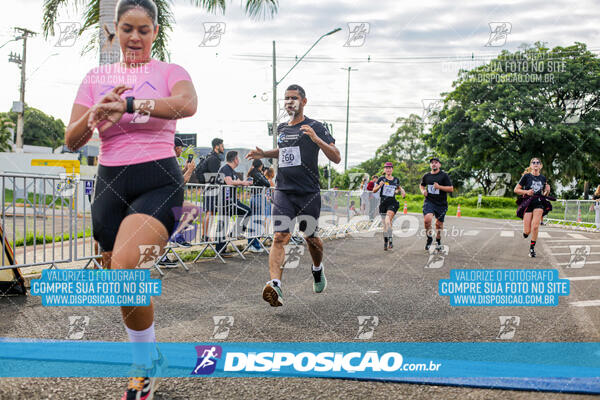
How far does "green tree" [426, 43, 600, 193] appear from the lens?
36094 mm

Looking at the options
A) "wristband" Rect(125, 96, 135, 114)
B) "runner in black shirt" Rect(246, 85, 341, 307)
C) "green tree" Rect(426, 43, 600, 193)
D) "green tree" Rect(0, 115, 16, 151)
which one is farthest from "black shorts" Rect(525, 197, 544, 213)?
"green tree" Rect(0, 115, 16, 151)

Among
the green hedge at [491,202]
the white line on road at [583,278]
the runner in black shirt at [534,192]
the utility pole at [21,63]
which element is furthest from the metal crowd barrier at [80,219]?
the green hedge at [491,202]

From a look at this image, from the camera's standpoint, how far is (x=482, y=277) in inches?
272

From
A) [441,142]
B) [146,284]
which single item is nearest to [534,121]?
[441,142]

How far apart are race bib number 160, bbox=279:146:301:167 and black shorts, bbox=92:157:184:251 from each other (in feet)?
8.62

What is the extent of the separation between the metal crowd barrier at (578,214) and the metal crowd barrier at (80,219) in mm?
14099

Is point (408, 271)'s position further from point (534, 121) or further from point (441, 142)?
point (441, 142)

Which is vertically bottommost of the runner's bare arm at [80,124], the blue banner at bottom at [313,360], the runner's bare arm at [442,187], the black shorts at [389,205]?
the blue banner at bottom at [313,360]

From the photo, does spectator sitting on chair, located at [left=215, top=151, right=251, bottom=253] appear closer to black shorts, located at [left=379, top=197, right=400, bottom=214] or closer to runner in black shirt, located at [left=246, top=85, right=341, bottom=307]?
black shorts, located at [left=379, top=197, right=400, bottom=214]

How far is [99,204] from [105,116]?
456mm

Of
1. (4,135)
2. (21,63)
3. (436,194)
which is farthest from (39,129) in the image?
(436,194)

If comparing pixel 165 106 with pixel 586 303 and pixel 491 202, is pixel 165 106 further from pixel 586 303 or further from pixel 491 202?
pixel 491 202

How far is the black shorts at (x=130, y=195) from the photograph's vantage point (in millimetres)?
2537

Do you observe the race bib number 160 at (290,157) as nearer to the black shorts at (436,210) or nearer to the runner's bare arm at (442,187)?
the runner's bare arm at (442,187)
